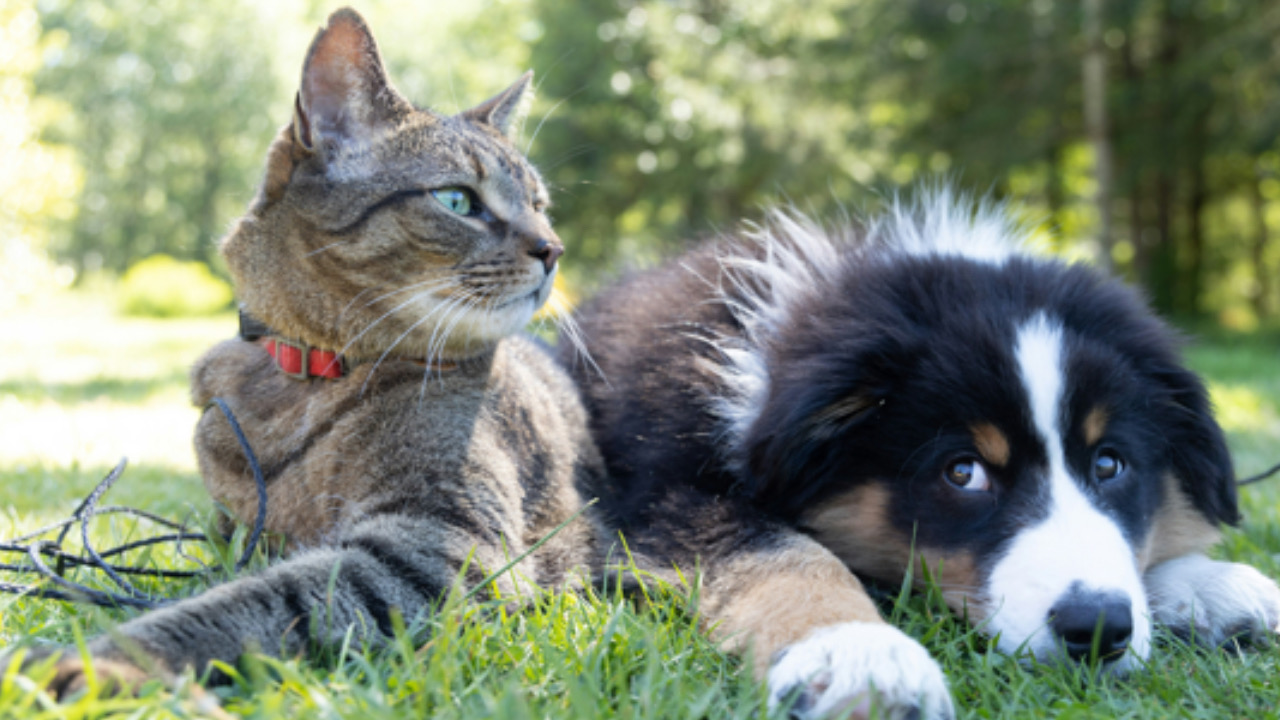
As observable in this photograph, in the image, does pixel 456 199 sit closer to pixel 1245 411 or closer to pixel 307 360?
pixel 307 360

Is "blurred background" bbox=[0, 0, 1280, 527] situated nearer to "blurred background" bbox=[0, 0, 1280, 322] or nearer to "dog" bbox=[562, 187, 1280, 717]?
"blurred background" bbox=[0, 0, 1280, 322]

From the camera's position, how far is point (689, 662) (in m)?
2.16

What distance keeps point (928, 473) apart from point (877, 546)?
0.29 meters

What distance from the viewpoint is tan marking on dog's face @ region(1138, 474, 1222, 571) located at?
2.91 metres

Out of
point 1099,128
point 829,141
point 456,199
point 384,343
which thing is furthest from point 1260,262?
point 384,343

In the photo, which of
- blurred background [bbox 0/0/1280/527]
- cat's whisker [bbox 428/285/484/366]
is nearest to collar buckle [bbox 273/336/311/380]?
cat's whisker [bbox 428/285/484/366]

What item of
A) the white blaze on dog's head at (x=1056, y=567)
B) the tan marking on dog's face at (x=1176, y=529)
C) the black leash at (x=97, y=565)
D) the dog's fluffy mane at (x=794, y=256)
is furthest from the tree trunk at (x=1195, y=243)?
the black leash at (x=97, y=565)

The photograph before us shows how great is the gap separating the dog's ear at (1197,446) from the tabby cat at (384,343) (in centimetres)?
181

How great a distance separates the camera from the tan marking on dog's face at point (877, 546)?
2.50 metres

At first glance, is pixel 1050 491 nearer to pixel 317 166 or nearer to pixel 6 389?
pixel 317 166

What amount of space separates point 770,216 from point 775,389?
1.52m

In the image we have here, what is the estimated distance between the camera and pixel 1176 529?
296 centimetres

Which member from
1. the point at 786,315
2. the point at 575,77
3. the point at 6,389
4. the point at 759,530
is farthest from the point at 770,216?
the point at 575,77

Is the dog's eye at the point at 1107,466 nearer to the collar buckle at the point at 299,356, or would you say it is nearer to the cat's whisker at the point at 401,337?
the cat's whisker at the point at 401,337
